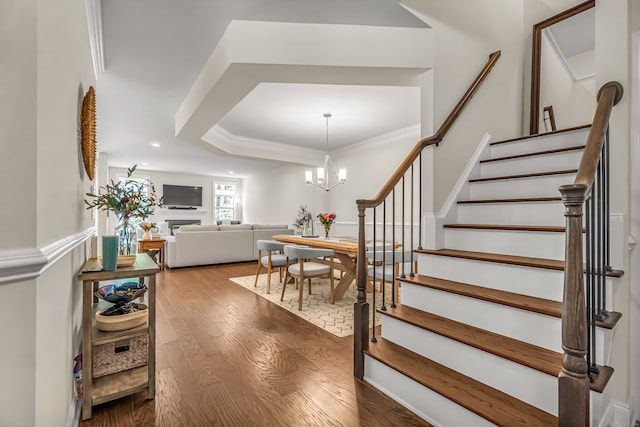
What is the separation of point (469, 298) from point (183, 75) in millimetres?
3340

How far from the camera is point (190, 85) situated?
3383 millimetres

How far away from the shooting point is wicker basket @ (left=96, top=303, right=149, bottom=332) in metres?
1.73

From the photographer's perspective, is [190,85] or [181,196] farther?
[181,196]

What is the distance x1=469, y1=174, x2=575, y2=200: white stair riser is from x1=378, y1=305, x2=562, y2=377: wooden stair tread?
4.07 ft

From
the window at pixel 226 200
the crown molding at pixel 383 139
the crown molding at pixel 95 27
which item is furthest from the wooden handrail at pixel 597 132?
the window at pixel 226 200

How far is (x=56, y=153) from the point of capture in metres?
1.17

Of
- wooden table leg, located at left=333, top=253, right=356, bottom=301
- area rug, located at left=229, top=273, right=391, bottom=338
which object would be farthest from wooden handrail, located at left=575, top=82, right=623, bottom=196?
wooden table leg, located at left=333, top=253, right=356, bottom=301

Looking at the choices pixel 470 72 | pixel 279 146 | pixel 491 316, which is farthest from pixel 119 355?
pixel 279 146

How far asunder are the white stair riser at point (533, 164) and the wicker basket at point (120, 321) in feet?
9.64

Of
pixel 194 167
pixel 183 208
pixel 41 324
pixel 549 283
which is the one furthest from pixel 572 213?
pixel 183 208

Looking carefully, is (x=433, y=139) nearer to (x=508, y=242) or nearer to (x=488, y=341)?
(x=508, y=242)

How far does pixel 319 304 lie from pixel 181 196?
8018 mm

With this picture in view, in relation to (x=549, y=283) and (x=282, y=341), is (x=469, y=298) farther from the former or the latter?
(x=282, y=341)

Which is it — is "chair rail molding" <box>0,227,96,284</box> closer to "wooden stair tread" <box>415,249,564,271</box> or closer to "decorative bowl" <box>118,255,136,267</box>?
"decorative bowl" <box>118,255,136,267</box>
